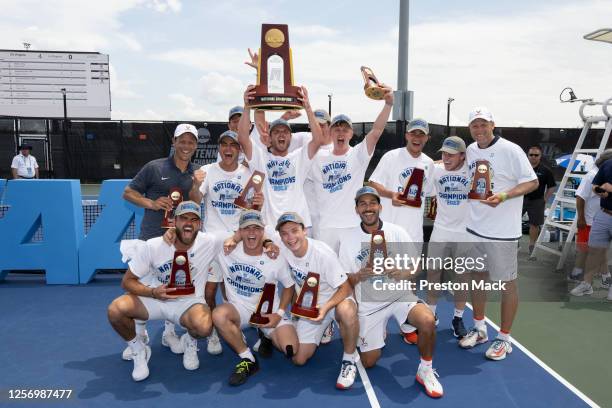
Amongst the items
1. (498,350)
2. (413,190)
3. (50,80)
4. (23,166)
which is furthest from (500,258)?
(50,80)

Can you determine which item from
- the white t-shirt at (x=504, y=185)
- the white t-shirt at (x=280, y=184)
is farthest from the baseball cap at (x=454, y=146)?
the white t-shirt at (x=280, y=184)

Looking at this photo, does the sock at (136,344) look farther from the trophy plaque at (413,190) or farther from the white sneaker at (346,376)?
the trophy plaque at (413,190)

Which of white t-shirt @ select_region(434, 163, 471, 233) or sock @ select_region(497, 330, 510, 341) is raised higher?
white t-shirt @ select_region(434, 163, 471, 233)

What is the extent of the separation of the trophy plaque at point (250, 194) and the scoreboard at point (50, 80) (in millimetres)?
32519

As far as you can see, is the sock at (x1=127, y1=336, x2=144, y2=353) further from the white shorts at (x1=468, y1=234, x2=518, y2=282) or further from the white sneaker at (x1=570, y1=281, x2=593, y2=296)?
the white sneaker at (x1=570, y1=281, x2=593, y2=296)

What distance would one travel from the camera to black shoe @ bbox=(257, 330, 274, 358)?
15.6ft

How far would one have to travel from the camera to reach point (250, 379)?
4.26 metres

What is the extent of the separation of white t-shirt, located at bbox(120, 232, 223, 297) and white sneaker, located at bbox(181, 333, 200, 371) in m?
0.46

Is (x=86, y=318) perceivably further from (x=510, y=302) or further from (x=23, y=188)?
(x=510, y=302)

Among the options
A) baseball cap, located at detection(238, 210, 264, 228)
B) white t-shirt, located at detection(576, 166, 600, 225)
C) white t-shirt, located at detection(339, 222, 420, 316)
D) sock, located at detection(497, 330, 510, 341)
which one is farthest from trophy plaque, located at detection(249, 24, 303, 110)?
white t-shirt, located at detection(576, 166, 600, 225)

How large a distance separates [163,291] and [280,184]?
5.23 feet

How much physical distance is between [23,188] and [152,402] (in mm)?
4796

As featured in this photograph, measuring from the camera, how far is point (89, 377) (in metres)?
4.30

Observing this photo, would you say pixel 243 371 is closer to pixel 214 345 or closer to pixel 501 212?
pixel 214 345
